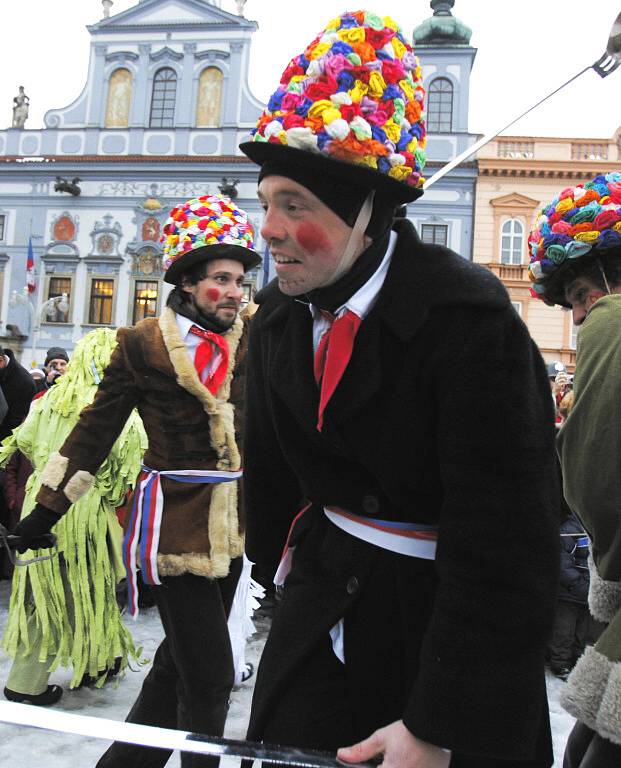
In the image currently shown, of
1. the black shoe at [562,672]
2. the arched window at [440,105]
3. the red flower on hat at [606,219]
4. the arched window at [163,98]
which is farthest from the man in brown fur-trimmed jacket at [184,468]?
the arched window at [163,98]

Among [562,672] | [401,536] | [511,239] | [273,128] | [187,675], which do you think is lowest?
[562,672]

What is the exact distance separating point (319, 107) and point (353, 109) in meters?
0.06

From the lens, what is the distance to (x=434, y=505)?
4.51ft

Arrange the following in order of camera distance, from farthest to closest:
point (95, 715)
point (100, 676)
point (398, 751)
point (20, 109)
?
point (20, 109), point (100, 676), point (95, 715), point (398, 751)

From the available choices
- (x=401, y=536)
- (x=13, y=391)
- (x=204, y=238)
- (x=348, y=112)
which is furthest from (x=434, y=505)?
(x=13, y=391)

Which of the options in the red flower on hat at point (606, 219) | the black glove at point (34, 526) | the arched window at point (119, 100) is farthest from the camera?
the arched window at point (119, 100)

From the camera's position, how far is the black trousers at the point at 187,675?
237 cm

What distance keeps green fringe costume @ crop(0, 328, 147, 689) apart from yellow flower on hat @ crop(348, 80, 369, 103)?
8.74 feet

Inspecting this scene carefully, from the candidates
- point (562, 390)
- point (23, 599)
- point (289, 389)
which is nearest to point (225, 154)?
point (562, 390)

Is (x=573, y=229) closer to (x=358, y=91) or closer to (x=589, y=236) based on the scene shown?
(x=589, y=236)

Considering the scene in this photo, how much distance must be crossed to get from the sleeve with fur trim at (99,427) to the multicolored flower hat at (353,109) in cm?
145

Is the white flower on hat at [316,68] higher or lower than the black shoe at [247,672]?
higher

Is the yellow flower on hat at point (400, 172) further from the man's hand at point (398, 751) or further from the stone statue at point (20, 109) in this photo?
the stone statue at point (20, 109)

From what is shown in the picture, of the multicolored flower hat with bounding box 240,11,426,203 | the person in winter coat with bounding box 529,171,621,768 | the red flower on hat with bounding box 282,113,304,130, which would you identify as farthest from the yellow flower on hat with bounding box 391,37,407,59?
the person in winter coat with bounding box 529,171,621,768
